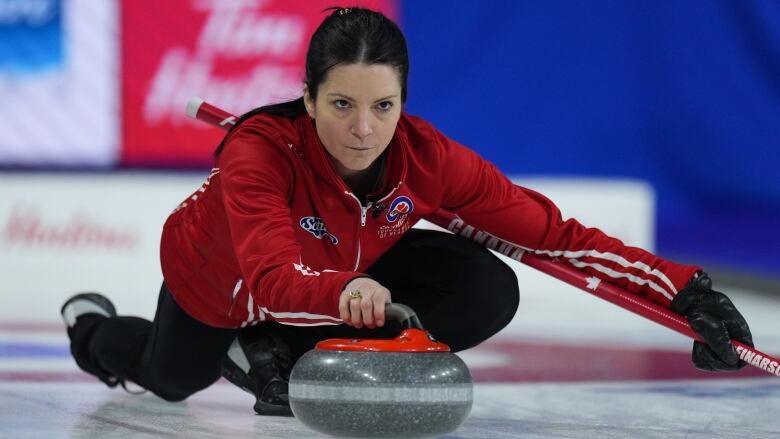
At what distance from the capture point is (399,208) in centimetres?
267

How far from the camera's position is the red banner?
6.46m

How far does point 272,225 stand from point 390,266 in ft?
2.53

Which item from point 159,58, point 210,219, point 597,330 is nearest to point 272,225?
point 210,219

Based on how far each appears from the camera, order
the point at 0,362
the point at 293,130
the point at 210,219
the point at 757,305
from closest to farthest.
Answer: the point at 293,130 → the point at 210,219 → the point at 0,362 → the point at 757,305

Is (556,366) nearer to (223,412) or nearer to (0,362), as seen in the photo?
(223,412)

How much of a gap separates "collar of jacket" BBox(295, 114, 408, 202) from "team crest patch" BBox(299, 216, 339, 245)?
0.26 ft

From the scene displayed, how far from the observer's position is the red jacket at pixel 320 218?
7.81ft

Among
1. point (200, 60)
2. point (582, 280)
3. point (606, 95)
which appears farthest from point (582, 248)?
point (606, 95)

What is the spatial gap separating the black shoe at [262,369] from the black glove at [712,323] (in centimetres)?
87

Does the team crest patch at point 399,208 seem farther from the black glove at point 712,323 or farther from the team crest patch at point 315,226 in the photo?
the black glove at point 712,323

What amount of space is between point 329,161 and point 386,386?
66cm

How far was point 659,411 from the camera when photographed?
9.81 ft

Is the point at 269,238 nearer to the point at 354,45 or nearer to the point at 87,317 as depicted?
the point at 354,45

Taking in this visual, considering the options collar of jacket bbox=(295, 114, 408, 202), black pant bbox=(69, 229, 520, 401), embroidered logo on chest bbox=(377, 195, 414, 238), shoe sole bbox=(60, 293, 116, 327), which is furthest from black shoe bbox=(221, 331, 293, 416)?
shoe sole bbox=(60, 293, 116, 327)
